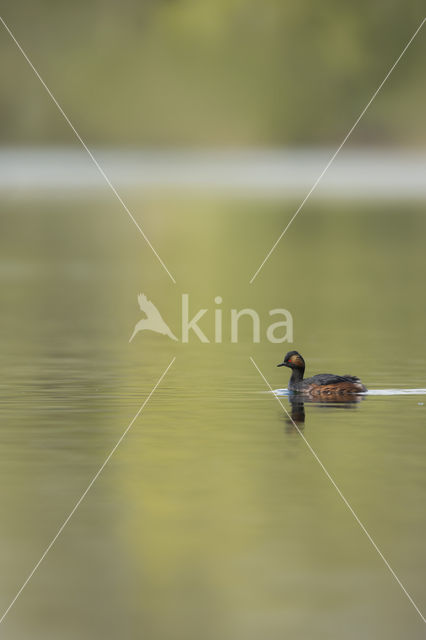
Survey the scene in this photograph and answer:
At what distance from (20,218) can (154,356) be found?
3570 cm

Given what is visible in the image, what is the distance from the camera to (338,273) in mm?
27344

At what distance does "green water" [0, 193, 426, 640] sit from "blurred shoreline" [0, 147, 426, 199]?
78863mm

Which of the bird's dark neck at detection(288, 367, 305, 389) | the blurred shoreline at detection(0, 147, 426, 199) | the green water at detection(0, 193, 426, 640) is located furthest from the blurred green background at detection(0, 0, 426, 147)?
the bird's dark neck at detection(288, 367, 305, 389)

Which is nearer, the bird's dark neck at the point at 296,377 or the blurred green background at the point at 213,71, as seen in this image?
the bird's dark neck at the point at 296,377

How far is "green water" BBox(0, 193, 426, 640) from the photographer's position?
23.7ft

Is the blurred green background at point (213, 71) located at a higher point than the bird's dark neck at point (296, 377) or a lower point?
higher

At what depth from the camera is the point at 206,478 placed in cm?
969

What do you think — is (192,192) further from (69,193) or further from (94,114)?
(94,114)

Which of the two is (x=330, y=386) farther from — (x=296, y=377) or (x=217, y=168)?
(x=217, y=168)

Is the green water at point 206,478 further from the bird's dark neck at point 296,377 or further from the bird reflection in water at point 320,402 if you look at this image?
the bird's dark neck at point 296,377

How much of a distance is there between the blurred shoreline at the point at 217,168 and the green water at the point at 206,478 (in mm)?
78863

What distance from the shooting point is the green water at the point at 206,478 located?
23.7ft

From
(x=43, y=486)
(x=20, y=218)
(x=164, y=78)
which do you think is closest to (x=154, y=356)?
(x=43, y=486)

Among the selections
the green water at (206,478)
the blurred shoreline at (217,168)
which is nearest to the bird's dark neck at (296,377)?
the green water at (206,478)
